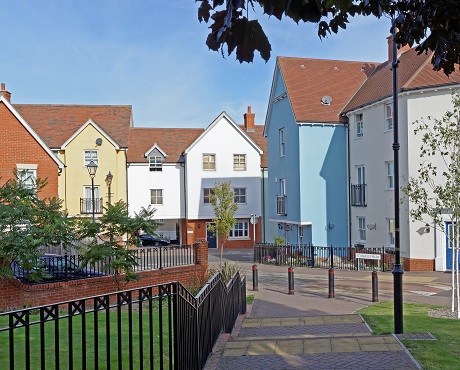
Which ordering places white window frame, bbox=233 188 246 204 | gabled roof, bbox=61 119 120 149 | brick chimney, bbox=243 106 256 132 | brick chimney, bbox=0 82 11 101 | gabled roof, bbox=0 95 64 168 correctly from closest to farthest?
gabled roof, bbox=0 95 64 168, brick chimney, bbox=0 82 11 101, gabled roof, bbox=61 119 120 149, white window frame, bbox=233 188 246 204, brick chimney, bbox=243 106 256 132

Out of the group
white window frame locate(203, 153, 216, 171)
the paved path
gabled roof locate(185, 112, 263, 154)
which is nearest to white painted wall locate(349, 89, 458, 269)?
the paved path

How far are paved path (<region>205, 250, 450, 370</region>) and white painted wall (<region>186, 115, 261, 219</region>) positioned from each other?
17.6 m

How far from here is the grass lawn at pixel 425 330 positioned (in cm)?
696

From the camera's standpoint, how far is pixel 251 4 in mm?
2967

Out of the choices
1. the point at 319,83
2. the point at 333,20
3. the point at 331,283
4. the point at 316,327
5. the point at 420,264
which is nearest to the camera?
the point at 333,20

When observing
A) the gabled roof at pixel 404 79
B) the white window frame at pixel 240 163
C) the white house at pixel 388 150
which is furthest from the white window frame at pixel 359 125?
the white window frame at pixel 240 163

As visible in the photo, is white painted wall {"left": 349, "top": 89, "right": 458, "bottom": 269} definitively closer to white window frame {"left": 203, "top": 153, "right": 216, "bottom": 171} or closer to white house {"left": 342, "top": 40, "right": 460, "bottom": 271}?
white house {"left": 342, "top": 40, "right": 460, "bottom": 271}

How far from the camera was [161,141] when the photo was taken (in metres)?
42.1

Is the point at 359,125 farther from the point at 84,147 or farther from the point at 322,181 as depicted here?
the point at 84,147

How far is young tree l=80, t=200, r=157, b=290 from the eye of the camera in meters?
14.6

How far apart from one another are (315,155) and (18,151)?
15.2m

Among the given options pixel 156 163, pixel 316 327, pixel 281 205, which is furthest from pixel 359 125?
pixel 316 327

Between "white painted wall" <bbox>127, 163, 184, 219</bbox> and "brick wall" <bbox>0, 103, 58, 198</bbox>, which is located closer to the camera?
"brick wall" <bbox>0, 103, 58, 198</bbox>

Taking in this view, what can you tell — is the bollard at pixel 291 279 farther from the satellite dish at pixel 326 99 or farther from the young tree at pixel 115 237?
the satellite dish at pixel 326 99
